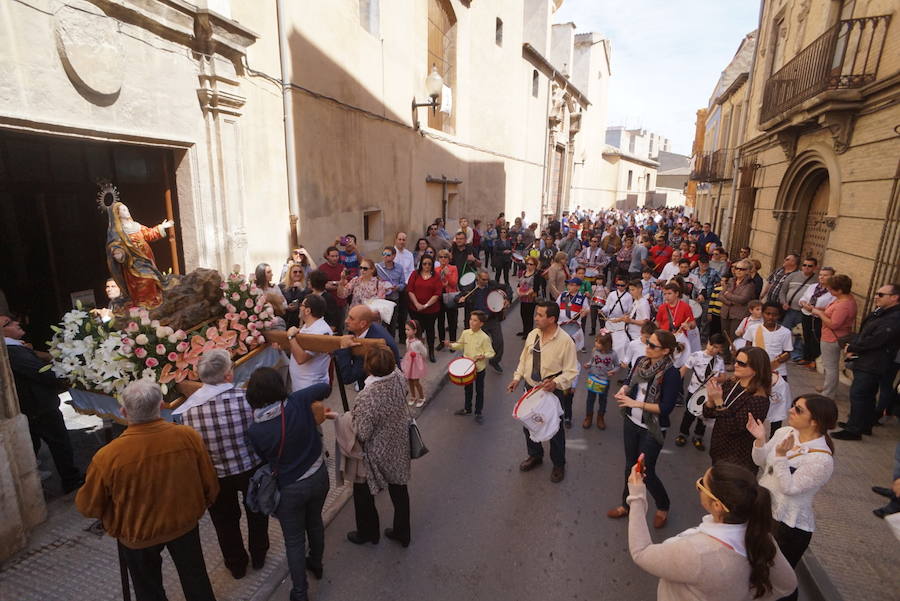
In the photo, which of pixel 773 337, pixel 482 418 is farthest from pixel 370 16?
pixel 773 337

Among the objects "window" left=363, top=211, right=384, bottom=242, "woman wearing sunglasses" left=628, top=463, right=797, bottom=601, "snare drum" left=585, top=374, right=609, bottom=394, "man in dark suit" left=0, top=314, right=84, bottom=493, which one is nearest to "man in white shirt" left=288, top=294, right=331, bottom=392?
"man in dark suit" left=0, top=314, right=84, bottom=493

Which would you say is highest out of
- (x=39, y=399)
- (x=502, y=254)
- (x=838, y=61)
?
(x=838, y=61)

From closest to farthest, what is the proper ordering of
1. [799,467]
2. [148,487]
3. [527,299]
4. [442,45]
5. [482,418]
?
[148,487] → [799,467] → [482,418] → [527,299] → [442,45]

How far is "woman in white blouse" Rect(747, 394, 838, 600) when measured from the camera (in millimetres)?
2918

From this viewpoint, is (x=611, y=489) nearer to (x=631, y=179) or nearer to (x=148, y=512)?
(x=148, y=512)

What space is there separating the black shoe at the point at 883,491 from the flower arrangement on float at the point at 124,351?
638 centimetres

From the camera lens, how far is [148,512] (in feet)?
8.96

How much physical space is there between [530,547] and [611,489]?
1.28 m

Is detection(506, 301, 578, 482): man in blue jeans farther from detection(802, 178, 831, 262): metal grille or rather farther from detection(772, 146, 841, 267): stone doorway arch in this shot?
detection(802, 178, 831, 262): metal grille

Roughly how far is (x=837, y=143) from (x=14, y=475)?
41.1 feet

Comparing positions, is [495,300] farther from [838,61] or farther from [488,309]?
[838,61]

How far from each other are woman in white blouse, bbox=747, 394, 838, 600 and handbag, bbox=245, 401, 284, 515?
323cm

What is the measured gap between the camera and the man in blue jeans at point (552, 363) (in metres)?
4.76

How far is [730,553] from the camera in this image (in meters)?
2.05
